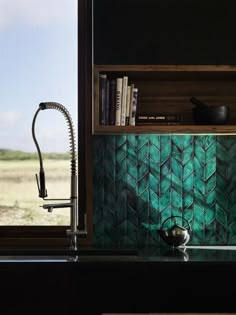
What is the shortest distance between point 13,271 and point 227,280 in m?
0.93

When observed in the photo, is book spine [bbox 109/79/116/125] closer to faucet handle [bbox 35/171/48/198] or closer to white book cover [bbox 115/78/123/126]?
white book cover [bbox 115/78/123/126]

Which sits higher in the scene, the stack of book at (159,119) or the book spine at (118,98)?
the book spine at (118,98)

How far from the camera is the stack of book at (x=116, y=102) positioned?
254 cm

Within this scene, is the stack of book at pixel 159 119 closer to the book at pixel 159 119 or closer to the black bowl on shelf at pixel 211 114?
the book at pixel 159 119

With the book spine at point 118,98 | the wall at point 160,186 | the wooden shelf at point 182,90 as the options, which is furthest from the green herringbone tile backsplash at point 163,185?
the book spine at point 118,98

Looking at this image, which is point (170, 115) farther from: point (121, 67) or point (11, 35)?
point (11, 35)

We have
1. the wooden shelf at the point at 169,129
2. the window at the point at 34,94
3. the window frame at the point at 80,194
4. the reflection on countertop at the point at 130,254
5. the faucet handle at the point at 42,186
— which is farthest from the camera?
the window at the point at 34,94

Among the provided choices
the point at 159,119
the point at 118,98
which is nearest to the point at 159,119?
the point at 159,119

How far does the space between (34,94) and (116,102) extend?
1.82 ft

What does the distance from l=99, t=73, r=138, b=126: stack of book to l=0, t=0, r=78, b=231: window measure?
31cm

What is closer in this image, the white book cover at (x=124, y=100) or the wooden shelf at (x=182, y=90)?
the white book cover at (x=124, y=100)

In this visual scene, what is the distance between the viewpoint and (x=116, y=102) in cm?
255

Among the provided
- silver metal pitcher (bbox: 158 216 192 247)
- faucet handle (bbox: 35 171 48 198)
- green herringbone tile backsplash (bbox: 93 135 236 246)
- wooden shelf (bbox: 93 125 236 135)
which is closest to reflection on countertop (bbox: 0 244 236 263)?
silver metal pitcher (bbox: 158 216 192 247)

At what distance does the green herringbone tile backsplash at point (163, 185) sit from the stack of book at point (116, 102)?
26 centimetres
